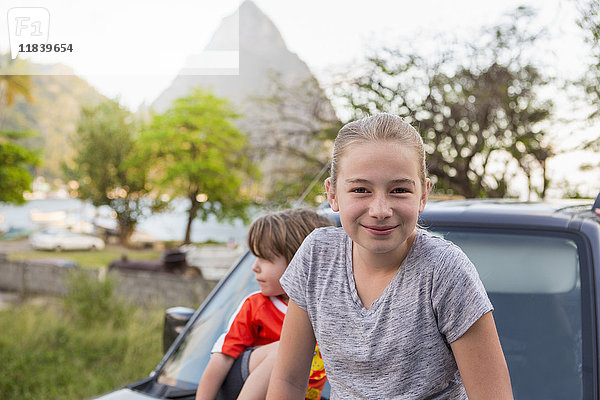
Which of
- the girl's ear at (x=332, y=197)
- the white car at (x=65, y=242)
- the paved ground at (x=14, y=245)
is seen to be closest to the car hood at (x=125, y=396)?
the girl's ear at (x=332, y=197)

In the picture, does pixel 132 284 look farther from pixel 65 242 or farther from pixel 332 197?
pixel 65 242

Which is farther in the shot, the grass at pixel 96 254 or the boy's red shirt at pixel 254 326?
the grass at pixel 96 254

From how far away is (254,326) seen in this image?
1.85m

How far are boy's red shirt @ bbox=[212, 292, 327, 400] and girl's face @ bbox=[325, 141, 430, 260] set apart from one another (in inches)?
27.1

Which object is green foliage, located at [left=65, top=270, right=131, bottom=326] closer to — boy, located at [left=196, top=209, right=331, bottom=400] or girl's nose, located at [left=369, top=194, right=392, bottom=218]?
boy, located at [left=196, top=209, right=331, bottom=400]

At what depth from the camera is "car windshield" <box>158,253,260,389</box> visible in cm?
222

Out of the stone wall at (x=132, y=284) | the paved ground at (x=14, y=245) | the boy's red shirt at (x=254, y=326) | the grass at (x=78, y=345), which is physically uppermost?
the boy's red shirt at (x=254, y=326)

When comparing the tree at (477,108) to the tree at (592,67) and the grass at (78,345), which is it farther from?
the grass at (78,345)

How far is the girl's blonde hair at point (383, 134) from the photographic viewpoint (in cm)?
121

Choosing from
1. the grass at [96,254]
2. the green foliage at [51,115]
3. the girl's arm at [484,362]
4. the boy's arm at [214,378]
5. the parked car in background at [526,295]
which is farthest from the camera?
the green foliage at [51,115]

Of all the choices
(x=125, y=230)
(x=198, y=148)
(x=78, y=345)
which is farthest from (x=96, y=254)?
(x=78, y=345)

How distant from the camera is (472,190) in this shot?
9227 millimetres

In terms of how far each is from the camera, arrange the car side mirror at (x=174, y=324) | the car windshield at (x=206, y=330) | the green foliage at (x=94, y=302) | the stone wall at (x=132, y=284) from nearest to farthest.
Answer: the car windshield at (x=206, y=330) < the car side mirror at (x=174, y=324) < the green foliage at (x=94, y=302) < the stone wall at (x=132, y=284)

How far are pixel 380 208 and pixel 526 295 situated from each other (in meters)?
1.23
